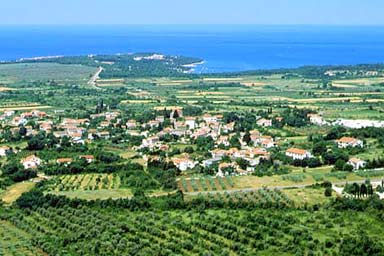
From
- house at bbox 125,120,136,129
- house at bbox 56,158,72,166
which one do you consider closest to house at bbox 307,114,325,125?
house at bbox 125,120,136,129

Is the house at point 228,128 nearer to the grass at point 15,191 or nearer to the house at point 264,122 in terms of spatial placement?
the house at point 264,122

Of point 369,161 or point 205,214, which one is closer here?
point 205,214

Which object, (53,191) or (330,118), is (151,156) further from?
(330,118)

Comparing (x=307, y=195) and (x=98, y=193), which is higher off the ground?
(x=307, y=195)

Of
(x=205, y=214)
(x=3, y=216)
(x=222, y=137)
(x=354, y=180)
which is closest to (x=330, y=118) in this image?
(x=222, y=137)

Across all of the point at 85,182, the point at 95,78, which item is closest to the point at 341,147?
the point at 85,182

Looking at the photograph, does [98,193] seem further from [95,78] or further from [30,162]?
[95,78]

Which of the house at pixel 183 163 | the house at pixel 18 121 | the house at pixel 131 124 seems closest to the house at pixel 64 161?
the house at pixel 183 163
